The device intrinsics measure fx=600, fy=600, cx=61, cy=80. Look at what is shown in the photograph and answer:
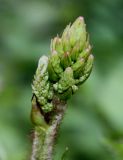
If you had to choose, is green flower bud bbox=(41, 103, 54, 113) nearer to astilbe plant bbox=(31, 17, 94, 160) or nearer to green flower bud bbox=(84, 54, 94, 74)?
astilbe plant bbox=(31, 17, 94, 160)

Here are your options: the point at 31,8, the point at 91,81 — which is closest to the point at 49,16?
the point at 31,8

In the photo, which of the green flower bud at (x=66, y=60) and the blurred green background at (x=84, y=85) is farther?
the blurred green background at (x=84, y=85)

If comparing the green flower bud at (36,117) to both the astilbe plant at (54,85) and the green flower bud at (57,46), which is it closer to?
the astilbe plant at (54,85)

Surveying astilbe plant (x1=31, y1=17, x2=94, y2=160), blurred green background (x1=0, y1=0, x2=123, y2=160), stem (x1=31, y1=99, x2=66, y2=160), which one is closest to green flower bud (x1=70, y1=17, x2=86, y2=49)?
astilbe plant (x1=31, y1=17, x2=94, y2=160)

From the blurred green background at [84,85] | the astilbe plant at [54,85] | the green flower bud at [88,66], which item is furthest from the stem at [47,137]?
the blurred green background at [84,85]

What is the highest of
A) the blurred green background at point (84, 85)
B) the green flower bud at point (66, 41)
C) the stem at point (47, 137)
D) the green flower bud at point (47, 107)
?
the blurred green background at point (84, 85)

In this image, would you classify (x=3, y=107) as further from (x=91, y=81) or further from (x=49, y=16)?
(x=49, y=16)

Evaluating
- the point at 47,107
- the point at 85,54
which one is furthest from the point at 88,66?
the point at 47,107
